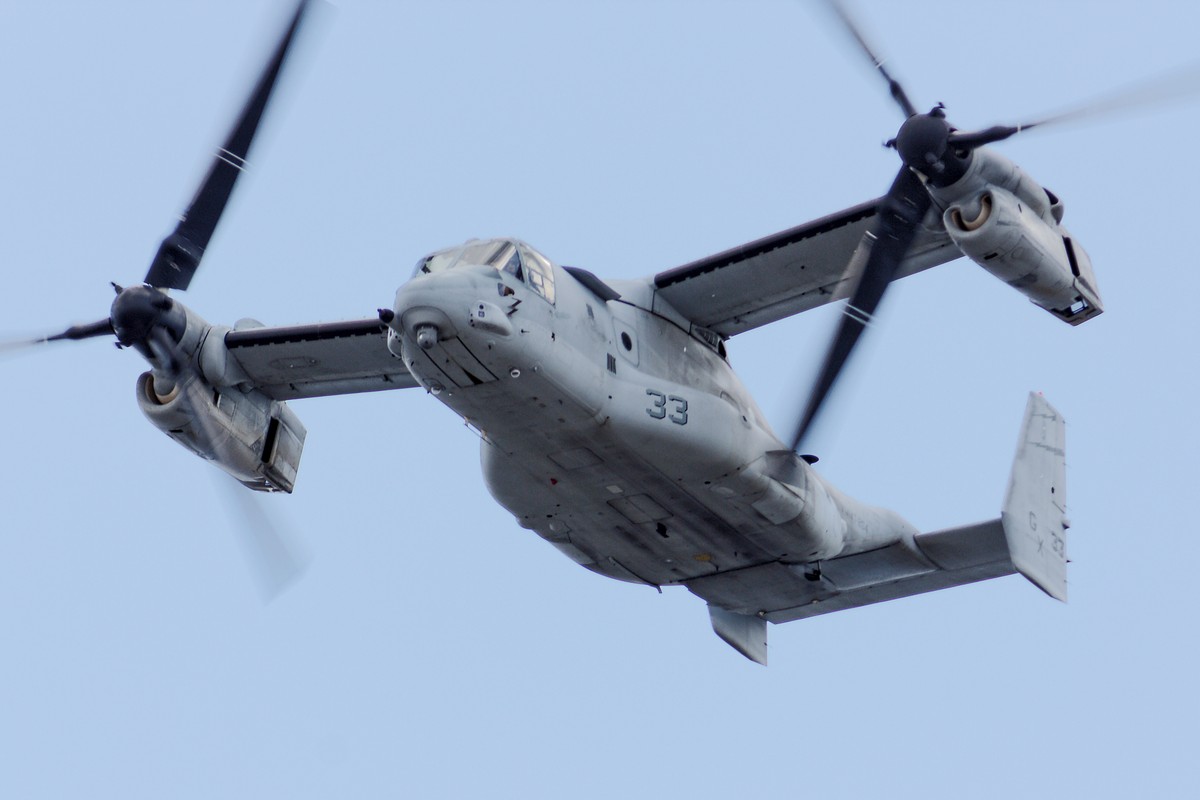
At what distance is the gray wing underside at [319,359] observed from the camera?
2764 cm

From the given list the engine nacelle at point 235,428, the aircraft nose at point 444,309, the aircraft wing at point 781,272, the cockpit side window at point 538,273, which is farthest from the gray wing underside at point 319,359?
the aircraft nose at point 444,309

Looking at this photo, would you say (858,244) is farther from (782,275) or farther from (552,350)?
(552,350)

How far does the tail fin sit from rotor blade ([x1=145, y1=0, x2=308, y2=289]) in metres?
11.1

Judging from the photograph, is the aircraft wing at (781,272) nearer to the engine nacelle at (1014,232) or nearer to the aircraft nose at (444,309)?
the engine nacelle at (1014,232)

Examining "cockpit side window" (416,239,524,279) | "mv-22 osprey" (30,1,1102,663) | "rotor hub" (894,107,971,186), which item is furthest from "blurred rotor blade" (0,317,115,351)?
"rotor hub" (894,107,971,186)

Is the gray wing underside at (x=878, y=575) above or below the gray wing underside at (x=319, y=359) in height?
below

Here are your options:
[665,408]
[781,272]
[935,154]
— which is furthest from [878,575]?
[935,154]

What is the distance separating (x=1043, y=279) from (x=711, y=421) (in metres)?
4.27

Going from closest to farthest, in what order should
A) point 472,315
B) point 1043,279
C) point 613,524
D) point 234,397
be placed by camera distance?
point 472,315, point 1043,279, point 613,524, point 234,397

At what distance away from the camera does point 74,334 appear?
2817 cm

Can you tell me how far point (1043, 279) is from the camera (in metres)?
24.6

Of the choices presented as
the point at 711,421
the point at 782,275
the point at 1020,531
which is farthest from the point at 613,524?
the point at 1020,531

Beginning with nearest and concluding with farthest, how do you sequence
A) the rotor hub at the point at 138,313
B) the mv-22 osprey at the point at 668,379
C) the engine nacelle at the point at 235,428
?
the mv-22 osprey at the point at 668,379 < the rotor hub at the point at 138,313 < the engine nacelle at the point at 235,428

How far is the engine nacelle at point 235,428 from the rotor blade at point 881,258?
26.5ft
